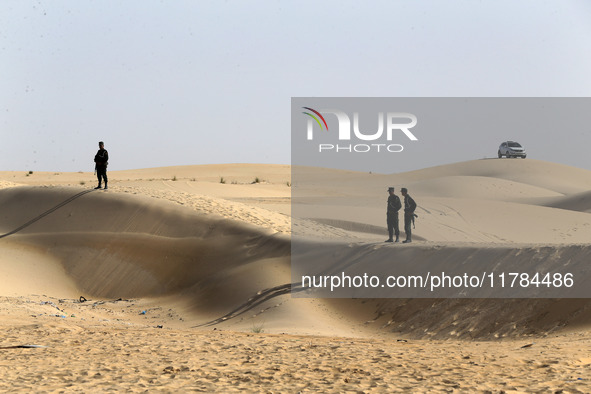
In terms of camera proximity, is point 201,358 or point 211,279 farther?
point 211,279

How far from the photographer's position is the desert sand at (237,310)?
8570mm

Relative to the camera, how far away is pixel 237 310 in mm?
17031

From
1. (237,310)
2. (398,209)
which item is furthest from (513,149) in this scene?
(237,310)

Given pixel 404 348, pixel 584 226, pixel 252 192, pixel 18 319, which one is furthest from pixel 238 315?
pixel 252 192

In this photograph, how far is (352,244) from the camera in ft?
61.0

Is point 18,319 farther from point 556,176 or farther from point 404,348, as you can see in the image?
point 556,176

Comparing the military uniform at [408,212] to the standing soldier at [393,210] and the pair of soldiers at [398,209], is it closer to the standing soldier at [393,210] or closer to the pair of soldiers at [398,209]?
the pair of soldiers at [398,209]

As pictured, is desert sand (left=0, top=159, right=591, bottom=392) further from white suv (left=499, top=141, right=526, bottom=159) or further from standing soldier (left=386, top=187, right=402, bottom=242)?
white suv (left=499, top=141, right=526, bottom=159)

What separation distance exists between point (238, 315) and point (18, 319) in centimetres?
492

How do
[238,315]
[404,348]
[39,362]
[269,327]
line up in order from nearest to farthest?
[39,362] < [404,348] < [269,327] < [238,315]

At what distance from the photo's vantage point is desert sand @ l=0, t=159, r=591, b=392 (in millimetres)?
8570

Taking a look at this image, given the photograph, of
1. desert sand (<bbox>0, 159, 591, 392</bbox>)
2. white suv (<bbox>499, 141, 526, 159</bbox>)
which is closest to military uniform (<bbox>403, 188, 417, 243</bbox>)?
desert sand (<bbox>0, 159, 591, 392</bbox>)

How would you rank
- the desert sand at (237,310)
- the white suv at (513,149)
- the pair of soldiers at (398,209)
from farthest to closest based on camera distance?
1. the white suv at (513,149)
2. the pair of soldiers at (398,209)
3. the desert sand at (237,310)

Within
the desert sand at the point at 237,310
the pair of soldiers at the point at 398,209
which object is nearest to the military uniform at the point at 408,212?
the pair of soldiers at the point at 398,209
